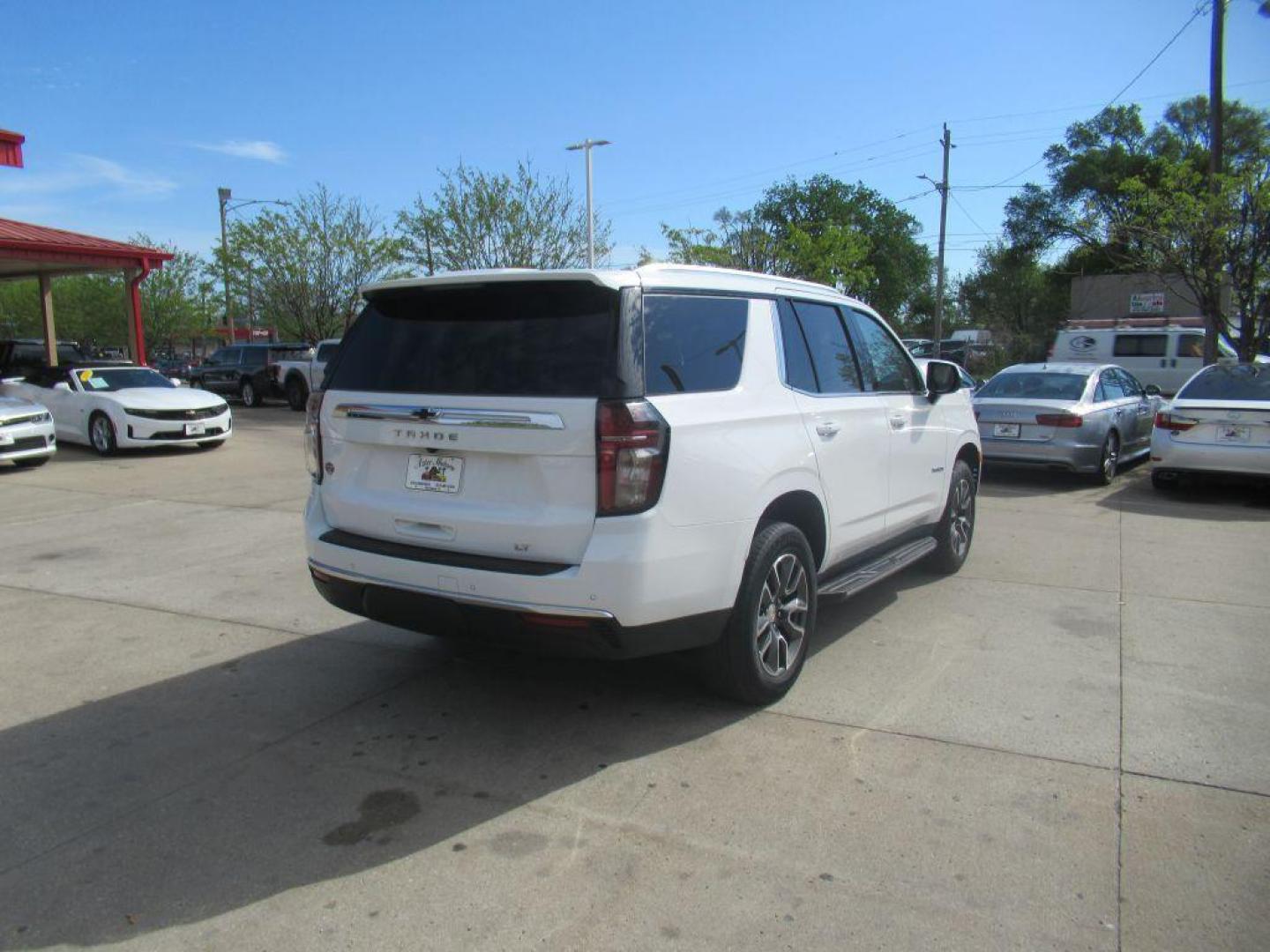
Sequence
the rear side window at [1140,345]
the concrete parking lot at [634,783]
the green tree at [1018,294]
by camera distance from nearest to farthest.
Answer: the concrete parking lot at [634,783]
the rear side window at [1140,345]
the green tree at [1018,294]

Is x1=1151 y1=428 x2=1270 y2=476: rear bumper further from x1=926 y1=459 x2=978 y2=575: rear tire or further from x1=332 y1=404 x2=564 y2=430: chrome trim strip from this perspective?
x1=332 y1=404 x2=564 y2=430: chrome trim strip

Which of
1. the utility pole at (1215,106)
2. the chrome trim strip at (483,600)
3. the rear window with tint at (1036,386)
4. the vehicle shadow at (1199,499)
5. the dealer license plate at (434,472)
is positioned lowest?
the vehicle shadow at (1199,499)

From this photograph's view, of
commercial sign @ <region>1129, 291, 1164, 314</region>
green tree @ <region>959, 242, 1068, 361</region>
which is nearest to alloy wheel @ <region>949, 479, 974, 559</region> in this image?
commercial sign @ <region>1129, 291, 1164, 314</region>

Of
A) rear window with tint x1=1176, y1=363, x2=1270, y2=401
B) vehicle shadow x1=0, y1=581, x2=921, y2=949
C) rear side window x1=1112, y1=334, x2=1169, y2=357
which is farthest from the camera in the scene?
rear side window x1=1112, y1=334, x2=1169, y2=357

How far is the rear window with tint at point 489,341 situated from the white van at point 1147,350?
19.1 m

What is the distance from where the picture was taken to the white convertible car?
13719 mm

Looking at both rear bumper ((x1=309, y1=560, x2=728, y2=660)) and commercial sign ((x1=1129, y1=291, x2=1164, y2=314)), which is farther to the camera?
commercial sign ((x1=1129, y1=291, x2=1164, y2=314))

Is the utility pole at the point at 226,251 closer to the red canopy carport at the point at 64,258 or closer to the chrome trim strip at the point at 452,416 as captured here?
the red canopy carport at the point at 64,258

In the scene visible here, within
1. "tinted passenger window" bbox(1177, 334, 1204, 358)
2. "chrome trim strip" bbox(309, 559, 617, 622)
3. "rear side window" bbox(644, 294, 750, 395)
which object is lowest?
"chrome trim strip" bbox(309, 559, 617, 622)

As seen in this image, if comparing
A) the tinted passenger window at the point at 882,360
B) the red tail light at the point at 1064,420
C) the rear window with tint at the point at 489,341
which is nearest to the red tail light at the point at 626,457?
the rear window with tint at the point at 489,341

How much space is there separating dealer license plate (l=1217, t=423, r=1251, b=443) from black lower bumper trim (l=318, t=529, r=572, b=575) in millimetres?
8970

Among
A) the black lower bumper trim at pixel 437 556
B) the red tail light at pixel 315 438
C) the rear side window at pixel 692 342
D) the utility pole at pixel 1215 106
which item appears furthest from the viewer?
the utility pole at pixel 1215 106

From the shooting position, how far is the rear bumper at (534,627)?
11.4ft

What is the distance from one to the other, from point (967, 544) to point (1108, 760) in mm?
3315
